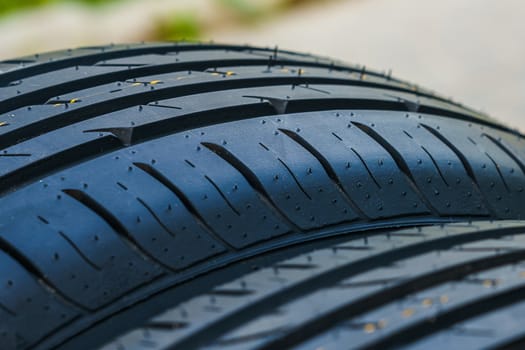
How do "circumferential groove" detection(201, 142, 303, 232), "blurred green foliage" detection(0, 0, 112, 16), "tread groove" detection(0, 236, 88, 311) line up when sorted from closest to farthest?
"tread groove" detection(0, 236, 88, 311) < "circumferential groove" detection(201, 142, 303, 232) < "blurred green foliage" detection(0, 0, 112, 16)

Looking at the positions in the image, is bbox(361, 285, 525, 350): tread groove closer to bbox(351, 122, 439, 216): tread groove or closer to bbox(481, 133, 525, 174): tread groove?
bbox(351, 122, 439, 216): tread groove

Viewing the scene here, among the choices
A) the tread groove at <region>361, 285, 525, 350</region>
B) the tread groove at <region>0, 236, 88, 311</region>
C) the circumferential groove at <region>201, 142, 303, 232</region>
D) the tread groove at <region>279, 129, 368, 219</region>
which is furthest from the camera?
the tread groove at <region>279, 129, 368, 219</region>

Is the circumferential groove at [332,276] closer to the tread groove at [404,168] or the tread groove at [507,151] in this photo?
the tread groove at [404,168]

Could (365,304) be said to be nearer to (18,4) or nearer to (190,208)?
(190,208)

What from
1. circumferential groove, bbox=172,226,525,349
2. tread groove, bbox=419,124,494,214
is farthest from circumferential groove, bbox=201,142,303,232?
tread groove, bbox=419,124,494,214

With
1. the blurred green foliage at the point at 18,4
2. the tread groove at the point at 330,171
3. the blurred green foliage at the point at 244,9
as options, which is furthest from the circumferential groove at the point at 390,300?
the blurred green foliage at the point at 18,4

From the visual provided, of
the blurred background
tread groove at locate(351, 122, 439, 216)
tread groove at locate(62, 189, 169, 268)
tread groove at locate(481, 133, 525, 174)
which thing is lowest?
tread groove at locate(62, 189, 169, 268)

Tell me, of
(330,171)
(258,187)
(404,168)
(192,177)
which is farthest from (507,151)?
(192,177)
